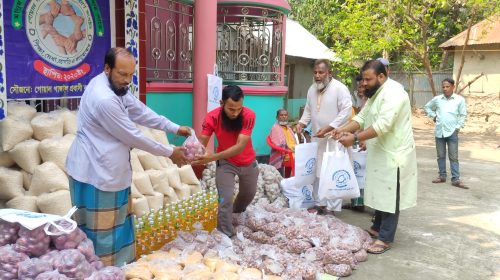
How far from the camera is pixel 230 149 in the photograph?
387 centimetres

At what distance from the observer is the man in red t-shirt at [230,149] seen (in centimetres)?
387

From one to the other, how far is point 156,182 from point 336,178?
1847 mm

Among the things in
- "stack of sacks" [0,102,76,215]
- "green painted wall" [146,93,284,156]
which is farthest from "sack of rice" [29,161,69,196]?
"green painted wall" [146,93,284,156]

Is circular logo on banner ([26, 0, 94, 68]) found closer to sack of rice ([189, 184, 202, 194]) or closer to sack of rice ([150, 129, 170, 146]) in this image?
sack of rice ([150, 129, 170, 146])

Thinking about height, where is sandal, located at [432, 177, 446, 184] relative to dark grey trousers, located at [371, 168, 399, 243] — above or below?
below

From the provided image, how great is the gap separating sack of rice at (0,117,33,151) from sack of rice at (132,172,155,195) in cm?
102

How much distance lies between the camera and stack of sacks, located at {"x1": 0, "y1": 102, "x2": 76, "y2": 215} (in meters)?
3.62

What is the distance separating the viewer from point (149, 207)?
14.1 ft

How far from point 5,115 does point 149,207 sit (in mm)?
1476

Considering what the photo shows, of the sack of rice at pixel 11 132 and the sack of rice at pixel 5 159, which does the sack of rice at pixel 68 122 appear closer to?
the sack of rice at pixel 11 132

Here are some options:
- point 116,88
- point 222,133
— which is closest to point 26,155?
point 116,88

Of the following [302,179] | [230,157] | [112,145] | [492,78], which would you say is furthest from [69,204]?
[492,78]

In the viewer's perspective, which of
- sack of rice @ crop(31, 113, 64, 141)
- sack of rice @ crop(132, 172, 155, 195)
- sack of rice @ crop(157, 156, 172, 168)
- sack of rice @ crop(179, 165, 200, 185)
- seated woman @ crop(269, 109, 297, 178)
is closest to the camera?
sack of rice @ crop(31, 113, 64, 141)

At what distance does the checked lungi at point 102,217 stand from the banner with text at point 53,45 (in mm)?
1569
